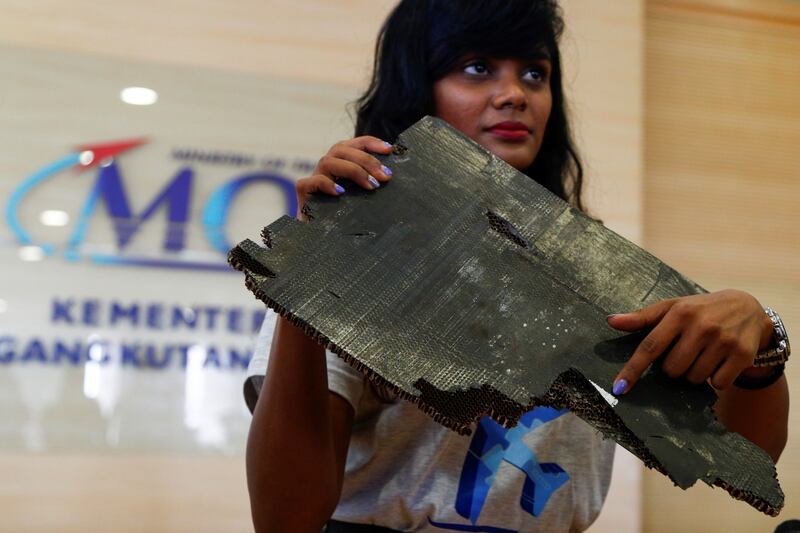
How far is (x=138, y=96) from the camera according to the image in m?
2.77

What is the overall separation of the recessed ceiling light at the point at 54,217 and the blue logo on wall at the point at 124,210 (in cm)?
4

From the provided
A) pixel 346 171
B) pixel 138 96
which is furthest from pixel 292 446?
pixel 138 96

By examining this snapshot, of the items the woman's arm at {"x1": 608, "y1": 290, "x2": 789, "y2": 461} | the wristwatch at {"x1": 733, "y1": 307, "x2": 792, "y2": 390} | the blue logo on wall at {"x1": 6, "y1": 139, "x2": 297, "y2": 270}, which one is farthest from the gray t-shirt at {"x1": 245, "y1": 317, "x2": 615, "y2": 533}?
the blue logo on wall at {"x1": 6, "y1": 139, "x2": 297, "y2": 270}

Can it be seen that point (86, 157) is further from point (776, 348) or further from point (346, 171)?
point (776, 348)

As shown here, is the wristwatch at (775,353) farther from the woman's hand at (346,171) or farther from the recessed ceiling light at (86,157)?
the recessed ceiling light at (86,157)

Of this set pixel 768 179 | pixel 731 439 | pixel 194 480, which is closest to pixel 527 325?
pixel 731 439

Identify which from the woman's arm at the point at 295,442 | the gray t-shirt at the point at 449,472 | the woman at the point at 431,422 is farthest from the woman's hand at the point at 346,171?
the gray t-shirt at the point at 449,472

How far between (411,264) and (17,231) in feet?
7.00

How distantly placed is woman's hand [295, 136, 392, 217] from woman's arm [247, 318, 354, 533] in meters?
0.16

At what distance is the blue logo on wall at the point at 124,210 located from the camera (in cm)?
Answer: 268

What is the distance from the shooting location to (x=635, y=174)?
3.07 m

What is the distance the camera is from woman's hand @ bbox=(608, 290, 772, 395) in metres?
0.74

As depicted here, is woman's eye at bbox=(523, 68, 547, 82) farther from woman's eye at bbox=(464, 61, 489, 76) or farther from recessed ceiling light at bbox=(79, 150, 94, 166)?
recessed ceiling light at bbox=(79, 150, 94, 166)

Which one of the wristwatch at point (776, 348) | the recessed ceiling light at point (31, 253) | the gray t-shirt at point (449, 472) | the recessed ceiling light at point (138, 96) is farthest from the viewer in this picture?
the recessed ceiling light at point (138, 96)
